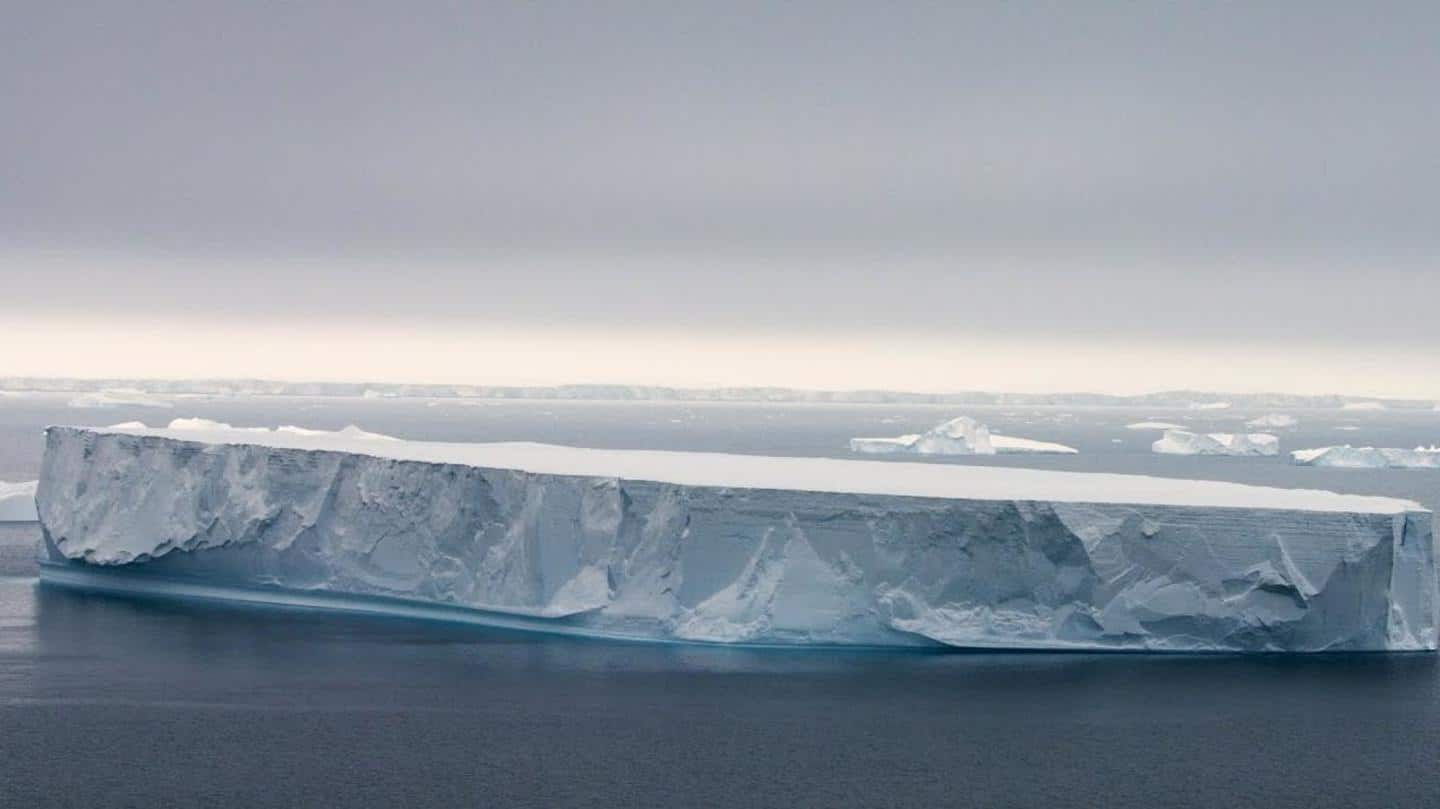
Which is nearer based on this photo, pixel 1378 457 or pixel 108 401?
pixel 1378 457

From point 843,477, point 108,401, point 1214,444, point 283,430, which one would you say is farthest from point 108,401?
point 843,477

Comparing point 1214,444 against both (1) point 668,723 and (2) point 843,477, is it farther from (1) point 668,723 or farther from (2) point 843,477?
(1) point 668,723

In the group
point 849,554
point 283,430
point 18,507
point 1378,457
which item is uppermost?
point 283,430

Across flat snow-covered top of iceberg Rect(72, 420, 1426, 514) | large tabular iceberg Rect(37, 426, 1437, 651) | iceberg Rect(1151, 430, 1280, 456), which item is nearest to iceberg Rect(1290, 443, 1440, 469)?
iceberg Rect(1151, 430, 1280, 456)

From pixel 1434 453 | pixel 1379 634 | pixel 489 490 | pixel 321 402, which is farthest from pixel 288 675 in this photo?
pixel 321 402

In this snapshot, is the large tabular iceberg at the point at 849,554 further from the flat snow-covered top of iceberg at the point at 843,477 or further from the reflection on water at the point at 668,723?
the reflection on water at the point at 668,723

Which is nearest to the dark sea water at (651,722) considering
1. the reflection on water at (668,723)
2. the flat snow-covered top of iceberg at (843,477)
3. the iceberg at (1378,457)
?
the reflection on water at (668,723)

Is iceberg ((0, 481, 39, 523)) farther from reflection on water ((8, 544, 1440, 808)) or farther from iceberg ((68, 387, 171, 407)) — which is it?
iceberg ((68, 387, 171, 407))
